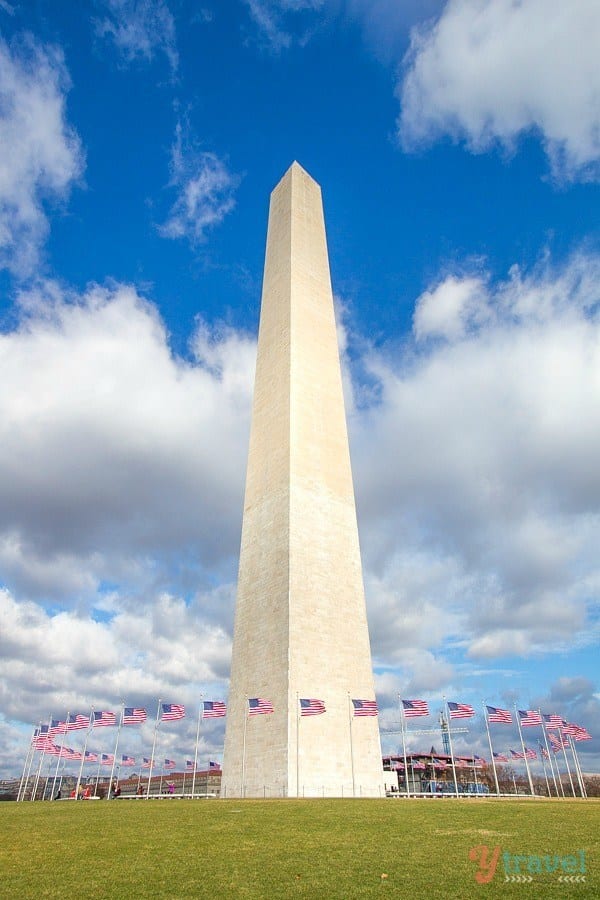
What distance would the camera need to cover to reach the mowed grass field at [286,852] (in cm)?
791

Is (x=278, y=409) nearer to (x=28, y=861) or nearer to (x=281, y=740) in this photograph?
(x=281, y=740)

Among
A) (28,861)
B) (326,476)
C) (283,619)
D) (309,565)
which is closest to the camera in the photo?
(28,861)

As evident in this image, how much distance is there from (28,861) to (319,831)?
18.9 ft

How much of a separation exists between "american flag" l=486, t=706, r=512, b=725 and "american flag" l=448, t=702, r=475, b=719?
2.67m

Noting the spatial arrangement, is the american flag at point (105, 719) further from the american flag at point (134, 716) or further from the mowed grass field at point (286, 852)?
the mowed grass field at point (286, 852)

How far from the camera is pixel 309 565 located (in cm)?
3062

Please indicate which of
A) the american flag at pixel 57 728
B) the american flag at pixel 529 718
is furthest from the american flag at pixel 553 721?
the american flag at pixel 57 728

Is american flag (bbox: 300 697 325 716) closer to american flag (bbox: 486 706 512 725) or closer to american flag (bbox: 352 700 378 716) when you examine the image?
american flag (bbox: 352 700 378 716)

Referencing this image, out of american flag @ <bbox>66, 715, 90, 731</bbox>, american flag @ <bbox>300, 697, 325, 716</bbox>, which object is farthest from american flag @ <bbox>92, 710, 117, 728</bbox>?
american flag @ <bbox>300, 697, 325, 716</bbox>

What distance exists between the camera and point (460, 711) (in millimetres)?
28875

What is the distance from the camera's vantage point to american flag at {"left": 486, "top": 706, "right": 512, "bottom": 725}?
31.0m

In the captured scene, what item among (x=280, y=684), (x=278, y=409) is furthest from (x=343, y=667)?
(x=278, y=409)

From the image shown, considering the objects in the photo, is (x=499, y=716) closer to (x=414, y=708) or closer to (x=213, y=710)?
(x=414, y=708)

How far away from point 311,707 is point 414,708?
5947 millimetres
